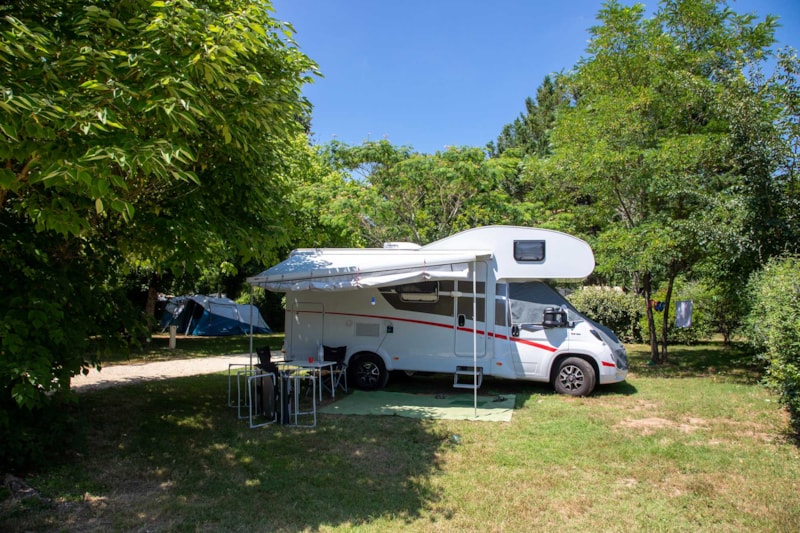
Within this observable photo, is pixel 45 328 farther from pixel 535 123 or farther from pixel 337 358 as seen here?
pixel 535 123

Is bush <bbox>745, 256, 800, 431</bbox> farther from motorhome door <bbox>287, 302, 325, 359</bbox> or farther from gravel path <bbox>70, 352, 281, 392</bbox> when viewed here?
gravel path <bbox>70, 352, 281, 392</bbox>

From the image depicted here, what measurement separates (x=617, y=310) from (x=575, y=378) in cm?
991

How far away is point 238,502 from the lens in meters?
4.50

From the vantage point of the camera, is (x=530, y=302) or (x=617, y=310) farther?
(x=617, y=310)

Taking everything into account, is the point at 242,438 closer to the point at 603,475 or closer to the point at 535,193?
the point at 603,475

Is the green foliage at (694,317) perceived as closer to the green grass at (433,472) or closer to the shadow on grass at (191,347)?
the green grass at (433,472)

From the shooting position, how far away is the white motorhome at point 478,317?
28.6 ft

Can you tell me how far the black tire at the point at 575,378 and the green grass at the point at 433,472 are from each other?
19.6 inches

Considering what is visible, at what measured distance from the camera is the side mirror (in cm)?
870

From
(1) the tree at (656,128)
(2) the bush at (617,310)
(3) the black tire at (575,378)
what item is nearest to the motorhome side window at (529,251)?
(3) the black tire at (575,378)

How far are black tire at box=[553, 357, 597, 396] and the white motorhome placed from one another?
0.05 ft

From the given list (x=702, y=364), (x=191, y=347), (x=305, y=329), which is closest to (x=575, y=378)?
(x=305, y=329)

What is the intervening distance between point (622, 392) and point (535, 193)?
8901mm

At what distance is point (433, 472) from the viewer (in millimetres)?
5250
